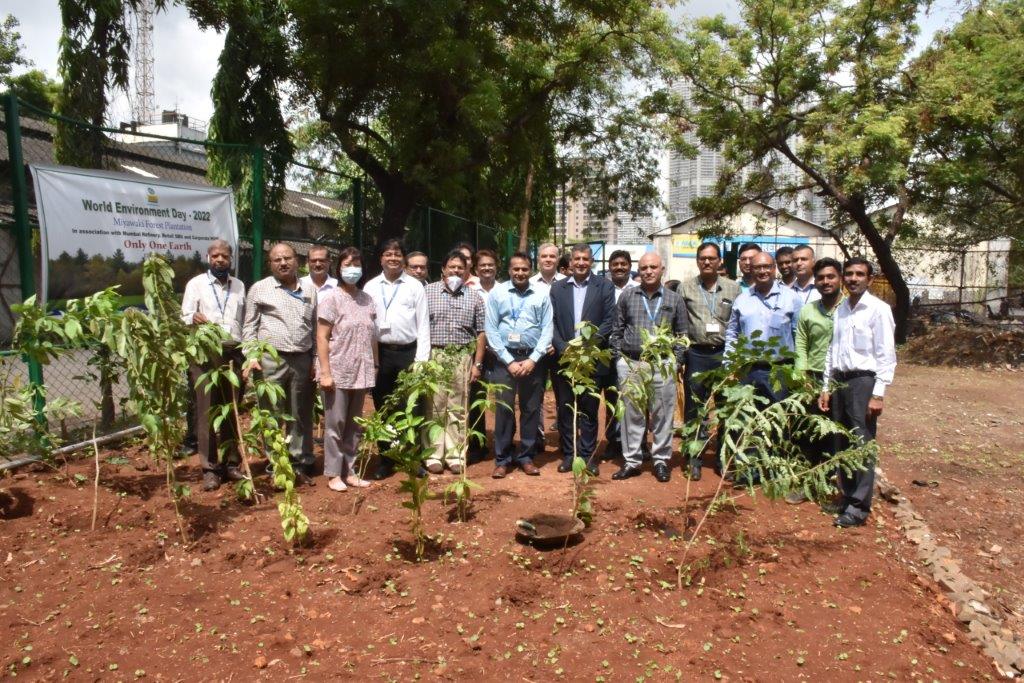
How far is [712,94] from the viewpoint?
50.4 feet

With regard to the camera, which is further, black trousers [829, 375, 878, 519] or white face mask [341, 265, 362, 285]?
white face mask [341, 265, 362, 285]

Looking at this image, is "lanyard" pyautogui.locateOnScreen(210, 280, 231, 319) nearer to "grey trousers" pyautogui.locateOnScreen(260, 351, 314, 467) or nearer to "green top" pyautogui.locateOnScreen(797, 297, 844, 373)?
"grey trousers" pyautogui.locateOnScreen(260, 351, 314, 467)

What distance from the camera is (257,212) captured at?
7.01m

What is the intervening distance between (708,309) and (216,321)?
3543mm

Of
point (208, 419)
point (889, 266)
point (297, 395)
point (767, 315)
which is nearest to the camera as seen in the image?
point (208, 419)

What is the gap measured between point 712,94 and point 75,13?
1085 centimetres

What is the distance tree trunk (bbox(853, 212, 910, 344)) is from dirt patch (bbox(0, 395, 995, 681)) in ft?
39.5

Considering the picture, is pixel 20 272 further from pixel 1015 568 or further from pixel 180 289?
pixel 1015 568

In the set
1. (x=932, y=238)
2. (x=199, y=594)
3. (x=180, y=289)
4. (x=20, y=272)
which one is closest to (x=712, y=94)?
(x=932, y=238)

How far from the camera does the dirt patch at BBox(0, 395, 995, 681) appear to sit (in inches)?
129

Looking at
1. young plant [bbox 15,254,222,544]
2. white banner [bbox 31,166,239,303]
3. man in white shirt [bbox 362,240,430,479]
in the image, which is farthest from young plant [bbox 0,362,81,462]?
man in white shirt [bbox 362,240,430,479]

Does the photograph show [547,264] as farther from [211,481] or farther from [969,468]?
[969,468]

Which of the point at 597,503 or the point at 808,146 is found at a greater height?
the point at 808,146

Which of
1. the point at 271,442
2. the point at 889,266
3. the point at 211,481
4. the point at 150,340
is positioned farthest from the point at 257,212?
the point at 889,266
